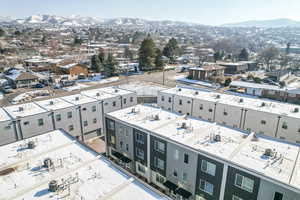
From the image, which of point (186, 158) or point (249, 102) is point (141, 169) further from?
point (249, 102)

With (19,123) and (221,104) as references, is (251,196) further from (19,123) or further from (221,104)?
(19,123)

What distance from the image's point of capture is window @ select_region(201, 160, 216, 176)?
16.7 metres

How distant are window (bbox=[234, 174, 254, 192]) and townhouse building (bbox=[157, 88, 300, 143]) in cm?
1559

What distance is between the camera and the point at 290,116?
85.6ft

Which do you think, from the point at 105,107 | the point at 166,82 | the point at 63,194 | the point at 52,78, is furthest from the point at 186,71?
the point at 63,194

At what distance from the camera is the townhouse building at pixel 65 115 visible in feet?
83.6

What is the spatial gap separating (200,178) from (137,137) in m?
8.15

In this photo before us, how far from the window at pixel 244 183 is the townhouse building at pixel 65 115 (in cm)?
2365

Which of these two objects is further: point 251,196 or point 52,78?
point 52,78

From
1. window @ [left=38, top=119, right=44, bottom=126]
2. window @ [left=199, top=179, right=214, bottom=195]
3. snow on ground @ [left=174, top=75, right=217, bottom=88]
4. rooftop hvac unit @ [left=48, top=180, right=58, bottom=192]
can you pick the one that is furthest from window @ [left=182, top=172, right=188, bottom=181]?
snow on ground @ [left=174, top=75, right=217, bottom=88]

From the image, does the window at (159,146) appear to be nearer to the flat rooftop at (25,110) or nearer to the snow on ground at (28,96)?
the flat rooftop at (25,110)

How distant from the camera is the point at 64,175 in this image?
15289 millimetres

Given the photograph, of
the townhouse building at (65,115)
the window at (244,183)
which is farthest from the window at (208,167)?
the townhouse building at (65,115)

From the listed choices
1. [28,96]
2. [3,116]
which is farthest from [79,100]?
[28,96]
